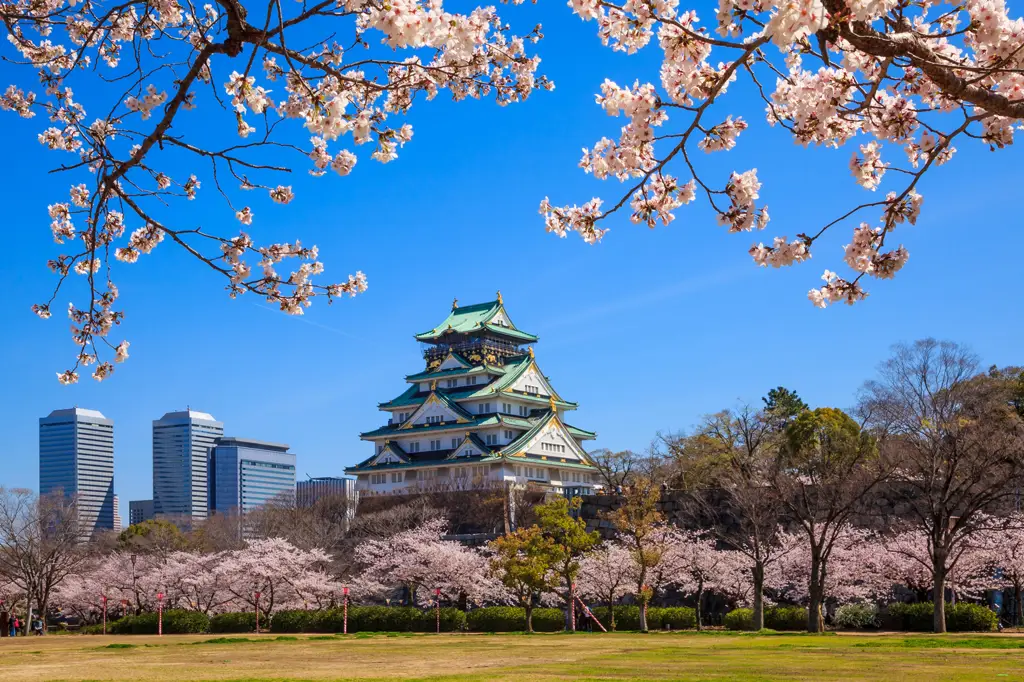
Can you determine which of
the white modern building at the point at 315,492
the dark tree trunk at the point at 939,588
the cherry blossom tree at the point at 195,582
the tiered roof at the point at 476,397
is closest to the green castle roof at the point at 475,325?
the tiered roof at the point at 476,397

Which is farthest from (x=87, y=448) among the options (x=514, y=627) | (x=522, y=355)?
(x=514, y=627)

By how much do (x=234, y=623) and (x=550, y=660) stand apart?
79.3 feet

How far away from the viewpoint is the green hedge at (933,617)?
1101 inches

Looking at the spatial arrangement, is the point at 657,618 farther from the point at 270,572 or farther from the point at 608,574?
the point at 270,572

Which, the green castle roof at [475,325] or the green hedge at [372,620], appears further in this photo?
the green castle roof at [475,325]

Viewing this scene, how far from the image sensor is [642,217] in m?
6.63

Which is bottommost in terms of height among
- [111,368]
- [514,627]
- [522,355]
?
[514,627]

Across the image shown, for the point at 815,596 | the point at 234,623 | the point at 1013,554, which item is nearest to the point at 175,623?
the point at 234,623

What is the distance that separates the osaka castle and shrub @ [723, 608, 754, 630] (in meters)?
22.3

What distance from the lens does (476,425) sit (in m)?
58.3

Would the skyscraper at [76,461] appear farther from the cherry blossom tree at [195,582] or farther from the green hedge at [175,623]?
the green hedge at [175,623]

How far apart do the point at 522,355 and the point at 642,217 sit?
58206mm

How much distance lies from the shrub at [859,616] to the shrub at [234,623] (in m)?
21.2

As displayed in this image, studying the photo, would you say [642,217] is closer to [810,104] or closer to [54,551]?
[810,104]
